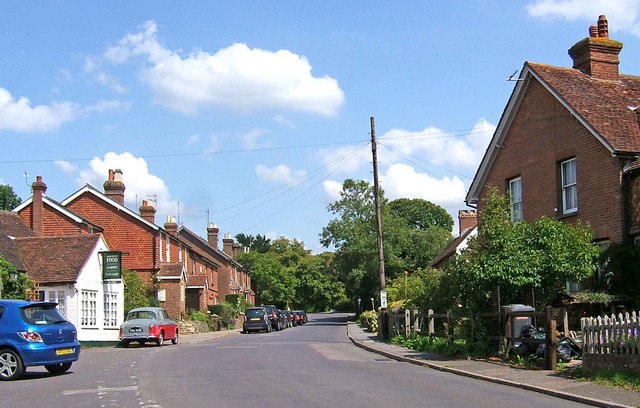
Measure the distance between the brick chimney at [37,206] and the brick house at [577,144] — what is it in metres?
25.4

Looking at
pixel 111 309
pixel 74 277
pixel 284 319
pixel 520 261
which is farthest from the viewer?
pixel 284 319

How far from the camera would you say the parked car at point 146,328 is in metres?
30.9

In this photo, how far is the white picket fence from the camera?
1293cm

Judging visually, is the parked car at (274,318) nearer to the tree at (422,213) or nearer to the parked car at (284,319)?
the parked car at (284,319)

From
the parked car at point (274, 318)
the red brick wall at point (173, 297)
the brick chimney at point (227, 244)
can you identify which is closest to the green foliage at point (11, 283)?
the red brick wall at point (173, 297)

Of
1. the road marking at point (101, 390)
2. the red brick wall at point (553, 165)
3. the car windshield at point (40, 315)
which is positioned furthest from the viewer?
the red brick wall at point (553, 165)

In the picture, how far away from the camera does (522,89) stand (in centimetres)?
2492

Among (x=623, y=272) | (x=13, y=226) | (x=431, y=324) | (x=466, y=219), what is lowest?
(x=431, y=324)

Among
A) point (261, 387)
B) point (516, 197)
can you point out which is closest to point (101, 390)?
point (261, 387)

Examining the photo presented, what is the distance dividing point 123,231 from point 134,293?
7936 mm

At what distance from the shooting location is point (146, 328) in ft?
101

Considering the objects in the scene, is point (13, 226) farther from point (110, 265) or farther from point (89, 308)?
point (89, 308)

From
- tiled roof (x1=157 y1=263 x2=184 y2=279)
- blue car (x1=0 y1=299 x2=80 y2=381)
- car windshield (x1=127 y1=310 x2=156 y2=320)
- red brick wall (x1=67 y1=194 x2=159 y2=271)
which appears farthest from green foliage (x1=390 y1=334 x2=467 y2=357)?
red brick wall (x1=67 y1=194 x2=159 y2=271)

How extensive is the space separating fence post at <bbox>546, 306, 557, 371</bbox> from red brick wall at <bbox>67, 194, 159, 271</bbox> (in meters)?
36.0
